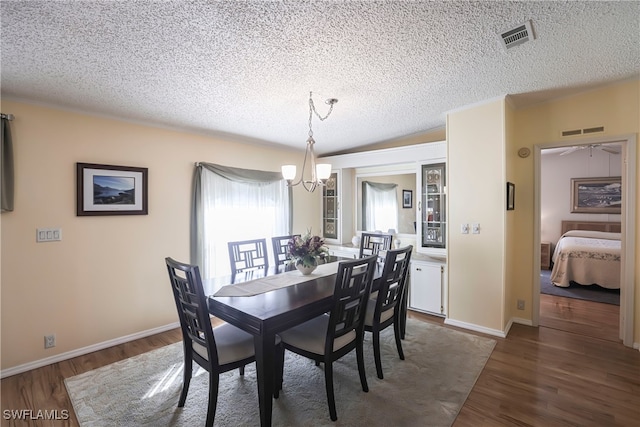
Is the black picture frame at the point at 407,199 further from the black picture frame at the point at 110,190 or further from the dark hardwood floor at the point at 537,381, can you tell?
the black picture frame at the point at 110,190

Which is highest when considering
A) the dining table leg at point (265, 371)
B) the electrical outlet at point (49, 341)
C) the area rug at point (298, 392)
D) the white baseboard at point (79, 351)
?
the dining table leg at point (265, 371)

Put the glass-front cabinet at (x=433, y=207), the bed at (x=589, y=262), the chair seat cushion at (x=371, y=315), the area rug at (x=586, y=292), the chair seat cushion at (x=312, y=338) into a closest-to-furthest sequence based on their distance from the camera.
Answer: the chair seat cushion at (x=312, y=338) → the chair seat cushion at (x=371, y=315) → the glass-front cabinet at (x=433, y=207) → the area rug at (x=586, y=292) → the bed at (x=589, y=262)

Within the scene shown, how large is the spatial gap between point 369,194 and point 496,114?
2339 mm

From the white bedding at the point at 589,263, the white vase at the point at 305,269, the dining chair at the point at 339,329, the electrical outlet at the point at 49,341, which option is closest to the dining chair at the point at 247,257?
the white vase at the point at 305,269

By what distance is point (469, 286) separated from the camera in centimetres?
332

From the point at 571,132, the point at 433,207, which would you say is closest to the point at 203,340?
the point at 433,207

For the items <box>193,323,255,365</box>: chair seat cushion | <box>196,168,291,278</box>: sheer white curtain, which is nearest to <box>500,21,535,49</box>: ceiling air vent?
<box>193,323,255,365</box>: chair seat cushion

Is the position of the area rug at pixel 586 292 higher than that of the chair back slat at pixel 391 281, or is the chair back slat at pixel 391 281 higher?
the chair back slat at pixel 391 281

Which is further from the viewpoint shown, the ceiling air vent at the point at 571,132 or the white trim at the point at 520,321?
the white trim at the point at 520,321

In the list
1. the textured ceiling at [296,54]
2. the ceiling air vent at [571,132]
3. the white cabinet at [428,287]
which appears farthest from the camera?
the white cabinet at [428,287]

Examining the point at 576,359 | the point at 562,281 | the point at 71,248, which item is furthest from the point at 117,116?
the point at 562,281

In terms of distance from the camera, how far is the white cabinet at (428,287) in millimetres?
3662

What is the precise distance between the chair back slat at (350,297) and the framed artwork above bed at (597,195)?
676cm

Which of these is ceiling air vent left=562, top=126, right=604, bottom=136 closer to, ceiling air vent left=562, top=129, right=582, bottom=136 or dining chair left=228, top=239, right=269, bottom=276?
ceiling air vent left=562, top=129, right=582, bottom=136
